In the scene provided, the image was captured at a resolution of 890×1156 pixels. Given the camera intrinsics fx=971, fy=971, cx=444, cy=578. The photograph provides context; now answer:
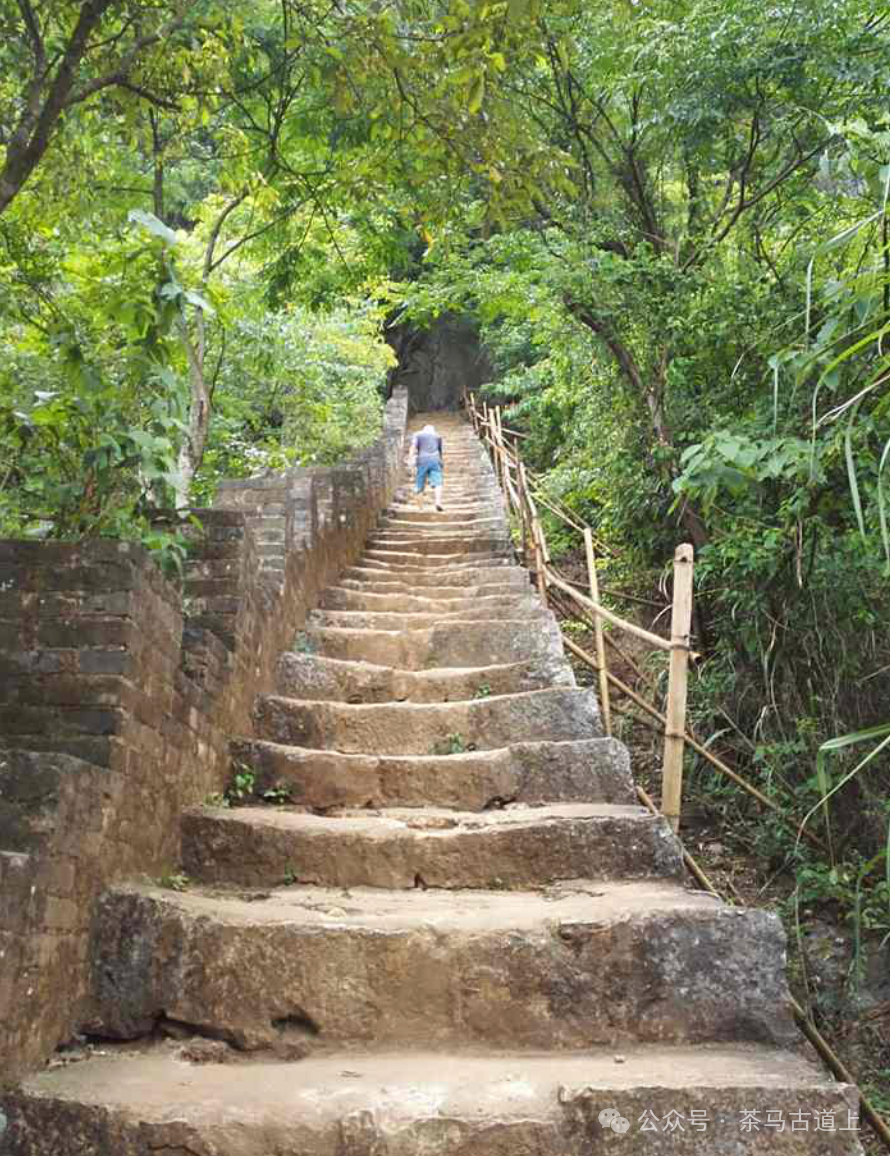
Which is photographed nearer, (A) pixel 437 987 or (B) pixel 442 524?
(A) pixel 437 987

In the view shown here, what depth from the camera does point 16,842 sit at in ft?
7.73

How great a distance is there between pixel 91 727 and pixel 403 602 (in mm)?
3759

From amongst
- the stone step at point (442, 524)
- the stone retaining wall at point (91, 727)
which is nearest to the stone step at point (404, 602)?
the stone retaining wall at point (91, 727)

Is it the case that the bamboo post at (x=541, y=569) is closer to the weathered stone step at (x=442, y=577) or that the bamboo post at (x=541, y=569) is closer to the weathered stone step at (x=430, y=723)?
the weathered stone step at (x=442, y=577)

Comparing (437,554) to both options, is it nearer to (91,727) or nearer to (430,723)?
(430,723)

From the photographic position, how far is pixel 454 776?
4.01 meters

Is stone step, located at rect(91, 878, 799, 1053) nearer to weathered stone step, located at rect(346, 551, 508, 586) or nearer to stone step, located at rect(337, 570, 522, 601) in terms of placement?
stone step, located at rect(337, 570, 522, 601)

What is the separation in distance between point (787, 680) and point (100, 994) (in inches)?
138

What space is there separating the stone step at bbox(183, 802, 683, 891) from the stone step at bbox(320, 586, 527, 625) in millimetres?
2859

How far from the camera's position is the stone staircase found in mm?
2174

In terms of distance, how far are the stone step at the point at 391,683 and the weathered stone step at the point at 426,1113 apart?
2615 mm

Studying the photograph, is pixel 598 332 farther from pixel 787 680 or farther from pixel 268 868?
pixel 268 868

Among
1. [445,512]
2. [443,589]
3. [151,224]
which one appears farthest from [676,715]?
[445,512]

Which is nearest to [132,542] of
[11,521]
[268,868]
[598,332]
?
[11,521]
